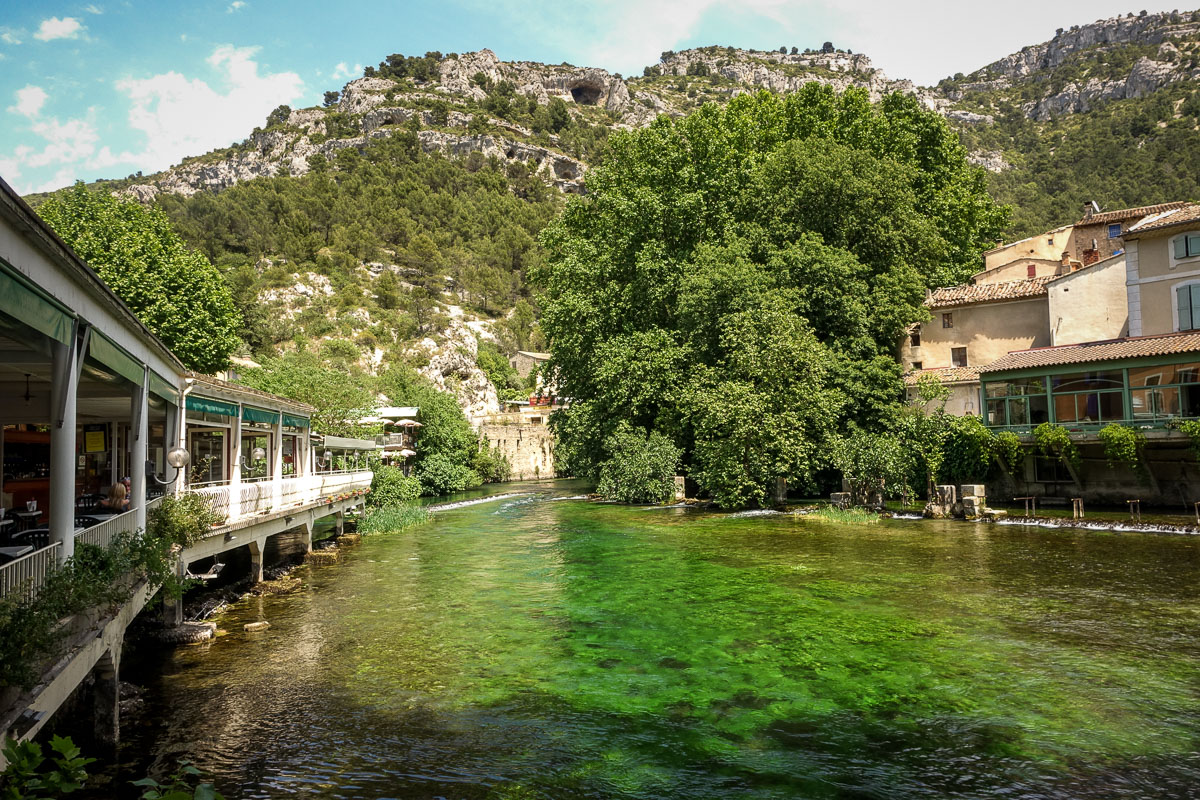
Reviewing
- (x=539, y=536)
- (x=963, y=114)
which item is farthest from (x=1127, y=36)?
(x=539, y=536)

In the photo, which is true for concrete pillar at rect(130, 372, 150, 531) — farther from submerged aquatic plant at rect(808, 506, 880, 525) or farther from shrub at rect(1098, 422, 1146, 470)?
shrub at rect(1098, 422, 1146, 470)

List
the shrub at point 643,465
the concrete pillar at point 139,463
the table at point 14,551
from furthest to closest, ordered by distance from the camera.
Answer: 1. the shrub at point 643,465
2. the concrete pillar at point 139,463
3. the table at point 14,551

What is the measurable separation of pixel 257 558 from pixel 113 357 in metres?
9.52

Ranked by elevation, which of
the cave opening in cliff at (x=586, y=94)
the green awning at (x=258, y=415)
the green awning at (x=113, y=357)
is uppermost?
the cave opening in cliff at (x=586, y=94)

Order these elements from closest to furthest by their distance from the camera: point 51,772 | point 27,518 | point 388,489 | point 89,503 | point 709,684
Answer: point 51,772 < point 709,684 < point 27,518 < point 89,503 < point 388,489

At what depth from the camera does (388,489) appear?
3312 centimetres

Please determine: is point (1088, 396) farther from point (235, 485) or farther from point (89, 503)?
point (89, 503)

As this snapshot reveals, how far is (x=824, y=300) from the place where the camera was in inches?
1259

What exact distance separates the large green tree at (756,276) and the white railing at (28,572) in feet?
80.2

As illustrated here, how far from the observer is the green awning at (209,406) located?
14.3 metres

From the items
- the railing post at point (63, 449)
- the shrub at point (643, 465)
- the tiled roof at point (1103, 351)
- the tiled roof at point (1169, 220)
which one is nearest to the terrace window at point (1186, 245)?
the tiled roof at point (1169, 220)

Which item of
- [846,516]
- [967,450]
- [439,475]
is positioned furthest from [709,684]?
[439,475]

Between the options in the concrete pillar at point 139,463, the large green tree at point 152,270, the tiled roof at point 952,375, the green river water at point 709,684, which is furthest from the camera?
the tiled roof at point 952,375

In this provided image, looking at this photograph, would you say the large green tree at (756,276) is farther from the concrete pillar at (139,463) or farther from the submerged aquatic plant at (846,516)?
the concrete pillar at (139,463)
